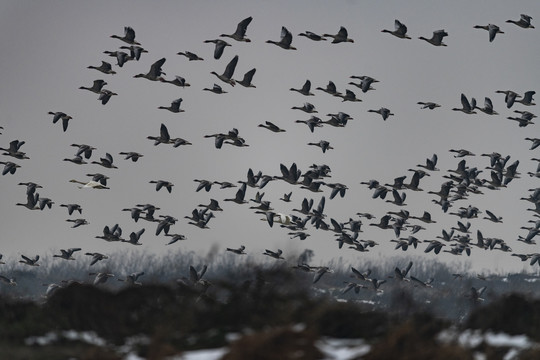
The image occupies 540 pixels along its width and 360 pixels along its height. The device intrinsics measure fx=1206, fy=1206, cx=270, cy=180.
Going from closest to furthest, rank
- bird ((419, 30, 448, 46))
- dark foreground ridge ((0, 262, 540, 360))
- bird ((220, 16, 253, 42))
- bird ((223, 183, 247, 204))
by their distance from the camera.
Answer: dark foreground ridge ((0, 262, 540, 360))
bird ((220, 16, 253, 42))
bird ((419, 30, 448, 46))
bird ((223, 183, 247, 204))

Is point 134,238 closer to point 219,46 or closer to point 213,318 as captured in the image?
point 219,46

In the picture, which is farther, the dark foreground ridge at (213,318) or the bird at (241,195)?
the bird at (241,195)

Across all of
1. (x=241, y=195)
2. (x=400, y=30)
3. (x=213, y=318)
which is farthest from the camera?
(x=241, y=195)

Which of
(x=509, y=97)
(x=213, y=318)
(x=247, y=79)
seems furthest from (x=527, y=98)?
(x=213, y=318)

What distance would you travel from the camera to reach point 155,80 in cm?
5900

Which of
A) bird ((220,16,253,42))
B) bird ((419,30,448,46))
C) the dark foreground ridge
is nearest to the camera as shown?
the dark foreground ridge

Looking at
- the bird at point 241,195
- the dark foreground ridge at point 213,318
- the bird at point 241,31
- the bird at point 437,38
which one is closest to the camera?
the dark foreground ridge at point 213,318

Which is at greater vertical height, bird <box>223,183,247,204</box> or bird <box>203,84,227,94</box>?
bird <box>203,84,227,94</box>

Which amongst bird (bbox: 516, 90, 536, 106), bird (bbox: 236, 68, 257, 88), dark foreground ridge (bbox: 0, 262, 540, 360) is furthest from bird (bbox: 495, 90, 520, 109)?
dark foreground ridge (bbox: 0, 262, 540, 360)

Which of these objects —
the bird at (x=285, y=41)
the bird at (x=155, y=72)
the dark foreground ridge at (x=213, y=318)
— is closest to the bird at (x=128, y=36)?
the bird at (x=155, y=72)

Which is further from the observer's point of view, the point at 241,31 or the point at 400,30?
the point at 400,30

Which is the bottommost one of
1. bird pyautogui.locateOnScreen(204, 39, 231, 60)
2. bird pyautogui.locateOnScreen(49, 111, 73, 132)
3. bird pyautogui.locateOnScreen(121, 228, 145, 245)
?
bird pyautogui.locateOnScreen(121, 228, 145, 245)

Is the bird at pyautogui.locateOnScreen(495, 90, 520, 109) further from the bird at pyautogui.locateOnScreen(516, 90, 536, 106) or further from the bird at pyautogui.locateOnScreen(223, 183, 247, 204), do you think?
the bird at pyautogui.locateOnScreen(223, 183, 247, 204)

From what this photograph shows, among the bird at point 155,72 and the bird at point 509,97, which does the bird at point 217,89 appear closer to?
the bird at point 155,72
